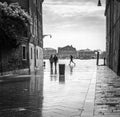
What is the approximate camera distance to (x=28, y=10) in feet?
106

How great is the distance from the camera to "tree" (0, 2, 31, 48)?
1013 inches

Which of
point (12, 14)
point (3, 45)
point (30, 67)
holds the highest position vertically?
point (12, 14)

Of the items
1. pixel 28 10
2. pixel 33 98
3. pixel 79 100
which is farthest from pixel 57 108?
pixel 28 10

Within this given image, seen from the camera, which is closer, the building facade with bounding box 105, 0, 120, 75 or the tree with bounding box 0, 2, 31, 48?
the building facade with bounding box 105, 0, 120, 75

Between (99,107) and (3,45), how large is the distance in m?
18.4

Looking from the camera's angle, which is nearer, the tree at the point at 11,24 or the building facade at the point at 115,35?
the building facade at the point at 115,35

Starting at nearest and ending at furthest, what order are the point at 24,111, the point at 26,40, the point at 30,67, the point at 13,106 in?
the point at 24,111, the point at 13,106, the point at 26,40, the point at 30,67

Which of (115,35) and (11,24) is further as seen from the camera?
(11,24)

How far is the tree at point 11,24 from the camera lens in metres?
25.7

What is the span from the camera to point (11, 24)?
87.3 ft

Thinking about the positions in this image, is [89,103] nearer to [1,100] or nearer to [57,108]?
[57,108]

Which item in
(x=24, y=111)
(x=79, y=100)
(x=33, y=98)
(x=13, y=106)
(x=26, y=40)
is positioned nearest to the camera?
(x=24, y=111)

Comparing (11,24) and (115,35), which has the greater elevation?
(11,24)

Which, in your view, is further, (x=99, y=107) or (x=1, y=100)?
(x=1, y=100)
